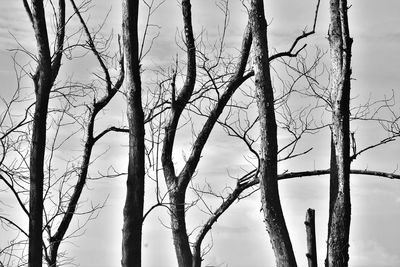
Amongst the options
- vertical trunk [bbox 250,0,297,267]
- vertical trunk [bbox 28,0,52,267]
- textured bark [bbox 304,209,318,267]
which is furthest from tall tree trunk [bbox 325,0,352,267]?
vertical trunk [bbox 28,0,52,267]

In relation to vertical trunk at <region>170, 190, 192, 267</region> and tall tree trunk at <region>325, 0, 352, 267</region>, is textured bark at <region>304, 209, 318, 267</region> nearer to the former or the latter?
tall tree trunk at <region>325, 0, 352, 267</region>

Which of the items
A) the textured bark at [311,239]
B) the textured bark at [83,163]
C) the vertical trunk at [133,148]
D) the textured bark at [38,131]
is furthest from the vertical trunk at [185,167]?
the textured bark at [38,131]

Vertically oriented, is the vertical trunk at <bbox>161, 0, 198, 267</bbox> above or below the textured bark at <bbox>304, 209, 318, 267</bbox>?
above

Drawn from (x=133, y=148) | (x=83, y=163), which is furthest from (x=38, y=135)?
(x=83, y=163)

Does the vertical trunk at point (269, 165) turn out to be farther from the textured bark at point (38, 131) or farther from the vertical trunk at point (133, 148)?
the textured bark at point (38, 131)

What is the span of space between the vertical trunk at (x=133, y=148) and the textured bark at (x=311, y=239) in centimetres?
280

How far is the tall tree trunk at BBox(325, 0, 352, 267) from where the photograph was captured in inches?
418

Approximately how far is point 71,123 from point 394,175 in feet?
20.3

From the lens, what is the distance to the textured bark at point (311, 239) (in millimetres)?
11211

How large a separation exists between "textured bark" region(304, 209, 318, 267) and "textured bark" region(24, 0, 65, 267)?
4218 mm

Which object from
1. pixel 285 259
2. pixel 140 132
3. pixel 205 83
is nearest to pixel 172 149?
pixel 205 83

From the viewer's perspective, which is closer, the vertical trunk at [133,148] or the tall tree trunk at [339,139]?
the vertical trunk at [133,148]

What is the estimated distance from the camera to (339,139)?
11094 mm

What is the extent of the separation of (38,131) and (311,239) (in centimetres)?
467
